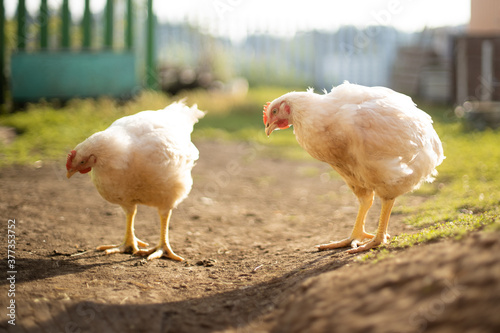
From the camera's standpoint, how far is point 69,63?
11.5 metres

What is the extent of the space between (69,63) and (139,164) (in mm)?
8980

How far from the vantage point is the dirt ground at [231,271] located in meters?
2.08

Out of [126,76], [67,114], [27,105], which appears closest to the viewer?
[67,114]

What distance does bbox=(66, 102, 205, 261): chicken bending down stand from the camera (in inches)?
141

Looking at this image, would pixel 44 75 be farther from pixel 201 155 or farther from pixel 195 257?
pixel 195 257

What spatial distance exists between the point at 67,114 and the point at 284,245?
7477 mm

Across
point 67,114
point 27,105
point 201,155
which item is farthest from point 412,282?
point 27,105

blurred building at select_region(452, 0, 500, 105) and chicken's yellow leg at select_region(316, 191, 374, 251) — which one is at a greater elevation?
blurred building at select_region(452, 0, 500, 105)

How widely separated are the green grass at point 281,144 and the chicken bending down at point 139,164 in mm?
1833

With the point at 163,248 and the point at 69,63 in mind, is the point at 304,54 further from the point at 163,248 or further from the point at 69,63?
the point at 163,248

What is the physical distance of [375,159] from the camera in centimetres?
337

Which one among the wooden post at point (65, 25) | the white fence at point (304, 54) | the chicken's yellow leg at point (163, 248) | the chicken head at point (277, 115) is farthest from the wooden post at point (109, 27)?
Answer: the chicken head at point (277, 115)

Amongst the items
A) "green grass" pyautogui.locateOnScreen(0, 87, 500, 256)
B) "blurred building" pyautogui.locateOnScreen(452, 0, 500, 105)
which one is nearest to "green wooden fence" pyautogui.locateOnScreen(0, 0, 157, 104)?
"green grass" pyautogui.locateOnScreen(0, 87, 500, 256)

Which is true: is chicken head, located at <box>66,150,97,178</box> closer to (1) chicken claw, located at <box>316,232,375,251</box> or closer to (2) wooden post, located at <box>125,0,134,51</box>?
(1) chicken claw, located at <box>316,232,375,251</box>
